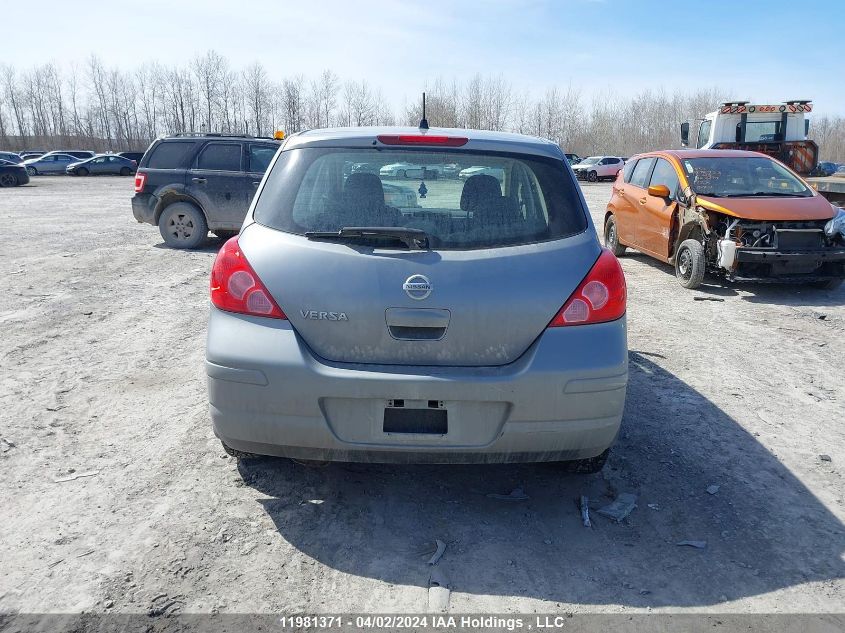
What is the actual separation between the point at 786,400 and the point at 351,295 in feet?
11.7

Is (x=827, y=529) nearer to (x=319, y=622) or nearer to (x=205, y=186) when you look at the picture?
(x=319, y=622)

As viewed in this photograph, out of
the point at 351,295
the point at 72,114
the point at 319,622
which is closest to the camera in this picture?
the point at 319,622

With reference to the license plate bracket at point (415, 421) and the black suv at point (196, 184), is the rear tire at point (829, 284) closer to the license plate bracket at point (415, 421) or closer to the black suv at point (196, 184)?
the license plate bracket at point (415, 421)

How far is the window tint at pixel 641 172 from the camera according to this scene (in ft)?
33.3

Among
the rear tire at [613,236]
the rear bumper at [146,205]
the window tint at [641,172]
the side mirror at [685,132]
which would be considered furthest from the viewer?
the side mirror at [685,132]

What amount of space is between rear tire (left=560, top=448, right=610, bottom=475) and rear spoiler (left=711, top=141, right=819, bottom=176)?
14.5 metres

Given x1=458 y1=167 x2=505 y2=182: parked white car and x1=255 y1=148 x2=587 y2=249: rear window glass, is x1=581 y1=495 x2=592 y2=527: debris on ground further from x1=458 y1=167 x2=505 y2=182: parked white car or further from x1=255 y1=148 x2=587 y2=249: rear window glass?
x1=458 y1=167 x2=505 y2=182: parked white car

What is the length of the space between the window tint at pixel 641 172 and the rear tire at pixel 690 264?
183 centimetres

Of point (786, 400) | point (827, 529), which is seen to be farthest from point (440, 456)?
point (786, 400)

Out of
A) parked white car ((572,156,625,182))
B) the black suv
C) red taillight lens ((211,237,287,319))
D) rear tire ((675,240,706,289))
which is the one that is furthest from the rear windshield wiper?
parked white car ((572,156,625,182))

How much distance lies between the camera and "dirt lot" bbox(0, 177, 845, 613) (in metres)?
2.64

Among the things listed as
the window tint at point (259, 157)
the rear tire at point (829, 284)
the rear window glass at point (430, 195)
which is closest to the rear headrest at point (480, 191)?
the rear window glass at point (430, 195)

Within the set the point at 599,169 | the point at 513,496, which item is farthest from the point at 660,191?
the point at 599,169

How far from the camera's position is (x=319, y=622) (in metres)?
2.46
